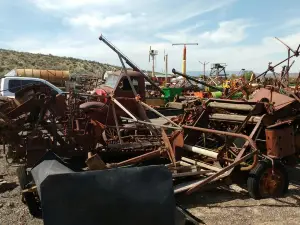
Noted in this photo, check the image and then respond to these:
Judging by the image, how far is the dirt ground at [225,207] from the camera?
196 inches

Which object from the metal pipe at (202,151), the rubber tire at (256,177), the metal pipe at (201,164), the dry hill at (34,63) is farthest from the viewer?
the dry hill at (34,63)

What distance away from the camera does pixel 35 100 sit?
6742mm

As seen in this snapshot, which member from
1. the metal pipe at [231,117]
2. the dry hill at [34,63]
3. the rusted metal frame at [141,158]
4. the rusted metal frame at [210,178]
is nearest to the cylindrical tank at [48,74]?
the dry hill at [34,63]

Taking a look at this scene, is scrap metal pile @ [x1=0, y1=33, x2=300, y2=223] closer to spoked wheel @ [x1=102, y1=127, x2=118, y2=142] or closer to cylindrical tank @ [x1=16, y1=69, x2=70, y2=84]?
spoked wheel @ [x1=102, y1=127, x2=118, y2=142]

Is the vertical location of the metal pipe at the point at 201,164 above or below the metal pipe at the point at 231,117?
below

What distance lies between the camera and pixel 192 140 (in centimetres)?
738

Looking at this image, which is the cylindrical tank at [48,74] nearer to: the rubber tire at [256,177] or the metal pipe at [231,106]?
the metal pipe at [231,106]

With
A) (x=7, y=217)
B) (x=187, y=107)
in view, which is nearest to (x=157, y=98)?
(x=187, y=107)

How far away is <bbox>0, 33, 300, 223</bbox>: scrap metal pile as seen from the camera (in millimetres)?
5867

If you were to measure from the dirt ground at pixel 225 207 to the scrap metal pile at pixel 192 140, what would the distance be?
0.25 metres

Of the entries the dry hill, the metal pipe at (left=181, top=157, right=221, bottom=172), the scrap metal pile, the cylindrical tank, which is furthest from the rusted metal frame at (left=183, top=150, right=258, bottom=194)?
the dry hill

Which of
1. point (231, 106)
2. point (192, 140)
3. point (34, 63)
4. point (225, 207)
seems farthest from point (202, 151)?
point (34, 63)

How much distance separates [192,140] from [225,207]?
81.7 inches

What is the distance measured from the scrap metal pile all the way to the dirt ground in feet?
0.81
